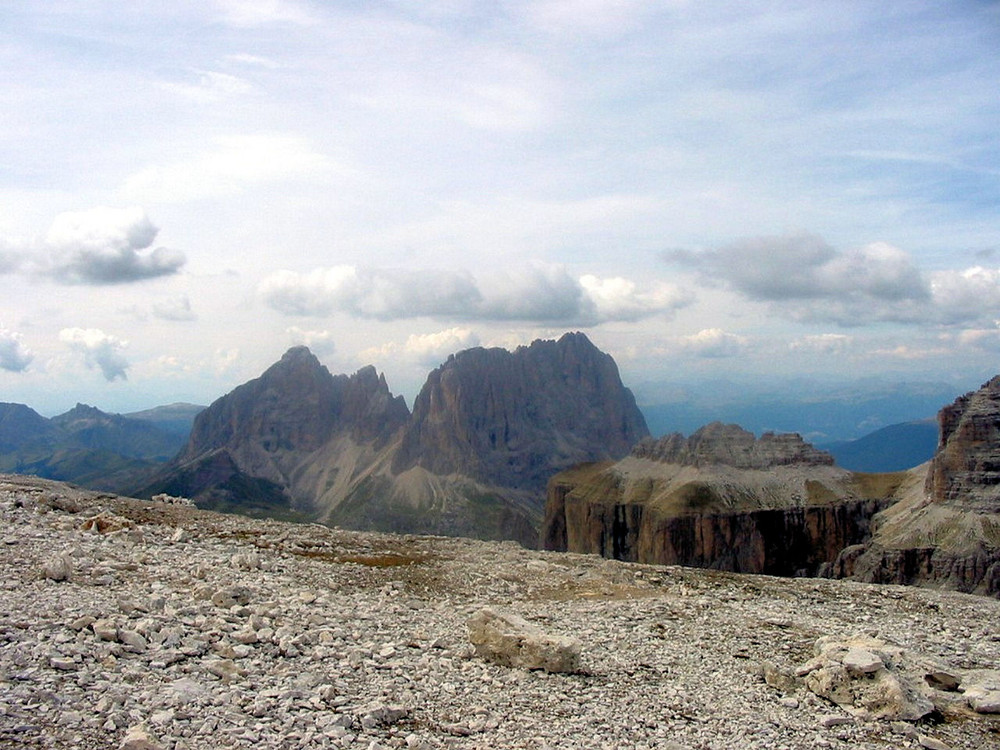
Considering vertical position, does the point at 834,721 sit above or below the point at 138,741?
below

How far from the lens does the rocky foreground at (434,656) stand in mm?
14023

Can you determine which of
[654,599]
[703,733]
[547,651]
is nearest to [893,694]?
[703,733]

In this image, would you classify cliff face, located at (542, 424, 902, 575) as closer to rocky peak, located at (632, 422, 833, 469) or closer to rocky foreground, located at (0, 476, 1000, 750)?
rocky peak, located at (632, 422, 833, 469)

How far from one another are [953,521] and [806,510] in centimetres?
3856

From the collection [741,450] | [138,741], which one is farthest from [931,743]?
[741,450]

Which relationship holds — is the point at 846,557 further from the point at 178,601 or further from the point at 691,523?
the point at 178,601

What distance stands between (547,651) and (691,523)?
6006 inches

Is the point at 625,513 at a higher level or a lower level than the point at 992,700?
lower

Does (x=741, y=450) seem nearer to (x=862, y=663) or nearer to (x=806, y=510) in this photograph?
(x=806, y=510)

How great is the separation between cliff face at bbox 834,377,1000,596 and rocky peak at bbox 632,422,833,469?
3656cm

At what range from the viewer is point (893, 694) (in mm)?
17062

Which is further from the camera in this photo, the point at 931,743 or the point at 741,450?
the point at 741,450

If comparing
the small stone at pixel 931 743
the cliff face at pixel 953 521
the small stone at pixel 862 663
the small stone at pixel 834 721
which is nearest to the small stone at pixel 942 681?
the small stone at pixel 862 663

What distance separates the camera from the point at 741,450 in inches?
7264
